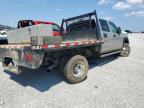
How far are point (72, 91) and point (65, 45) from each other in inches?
47.7

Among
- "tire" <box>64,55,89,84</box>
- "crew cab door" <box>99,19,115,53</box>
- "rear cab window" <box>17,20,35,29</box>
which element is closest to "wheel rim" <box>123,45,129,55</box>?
A: "crew cab door" <box>99,19,115,53</box>

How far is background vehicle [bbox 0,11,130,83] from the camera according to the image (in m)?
3.67

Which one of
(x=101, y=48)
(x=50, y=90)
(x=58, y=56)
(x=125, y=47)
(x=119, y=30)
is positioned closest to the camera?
(x=50, y=90)

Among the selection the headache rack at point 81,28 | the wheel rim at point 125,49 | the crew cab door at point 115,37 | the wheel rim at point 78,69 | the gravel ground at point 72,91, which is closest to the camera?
the gravel ground at point 72,91

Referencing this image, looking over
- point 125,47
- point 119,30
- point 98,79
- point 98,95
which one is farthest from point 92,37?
point 125,47

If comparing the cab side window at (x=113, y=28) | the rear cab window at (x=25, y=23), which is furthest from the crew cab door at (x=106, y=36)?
the rear cab window at (x=25, y=23)

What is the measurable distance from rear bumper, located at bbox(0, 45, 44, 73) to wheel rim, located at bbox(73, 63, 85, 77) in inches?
52.9

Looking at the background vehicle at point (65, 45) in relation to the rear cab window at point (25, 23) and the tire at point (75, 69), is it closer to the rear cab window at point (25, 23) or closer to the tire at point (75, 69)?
the tire at point (75, 69)

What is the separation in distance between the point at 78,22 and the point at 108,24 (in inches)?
52.1

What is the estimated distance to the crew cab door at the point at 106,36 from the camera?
604 centimetres

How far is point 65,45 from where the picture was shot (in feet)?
13.4

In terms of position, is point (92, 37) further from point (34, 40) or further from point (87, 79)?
point (34, 40)

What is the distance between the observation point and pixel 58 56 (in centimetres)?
462

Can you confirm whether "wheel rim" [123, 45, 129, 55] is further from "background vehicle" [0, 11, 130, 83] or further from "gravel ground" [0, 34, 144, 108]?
"gravel ground" [0, 34, 144, 108]
